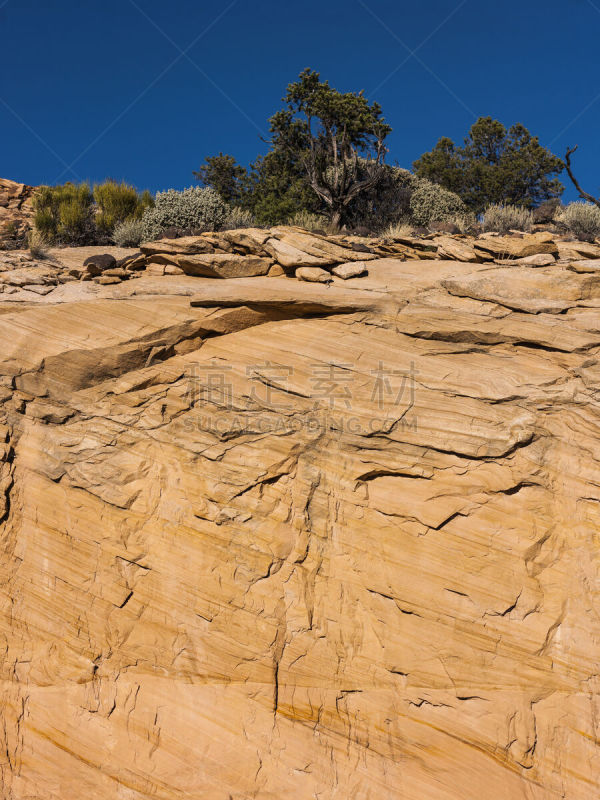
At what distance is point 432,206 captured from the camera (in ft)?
56.0

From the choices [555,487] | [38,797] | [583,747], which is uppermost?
[555,487]

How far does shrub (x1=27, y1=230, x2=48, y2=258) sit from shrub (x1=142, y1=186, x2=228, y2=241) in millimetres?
2389

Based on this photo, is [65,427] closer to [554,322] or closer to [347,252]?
[347,252]

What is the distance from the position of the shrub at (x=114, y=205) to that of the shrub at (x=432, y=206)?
853 centimetres

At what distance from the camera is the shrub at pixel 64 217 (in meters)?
13.1

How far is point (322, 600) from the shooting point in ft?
19.0

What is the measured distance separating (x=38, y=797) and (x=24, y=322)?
5514 millimetres

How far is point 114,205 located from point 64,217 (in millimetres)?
1464

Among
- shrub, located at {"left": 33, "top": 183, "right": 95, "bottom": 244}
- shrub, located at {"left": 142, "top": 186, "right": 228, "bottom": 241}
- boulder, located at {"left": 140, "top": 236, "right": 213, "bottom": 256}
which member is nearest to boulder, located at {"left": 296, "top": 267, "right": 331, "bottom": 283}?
boulder, located at {"left": 140, "top": 236, "right": 213, "bottom": 256}

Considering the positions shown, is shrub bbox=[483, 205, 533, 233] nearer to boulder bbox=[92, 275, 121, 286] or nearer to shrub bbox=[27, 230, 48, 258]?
boulder bbox=[92, 275, 121, 286]

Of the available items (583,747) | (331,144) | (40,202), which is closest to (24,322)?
(583,747)

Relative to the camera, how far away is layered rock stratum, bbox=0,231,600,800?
5.34 meters

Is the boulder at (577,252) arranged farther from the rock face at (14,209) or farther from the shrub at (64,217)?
the rock face at (14,209)

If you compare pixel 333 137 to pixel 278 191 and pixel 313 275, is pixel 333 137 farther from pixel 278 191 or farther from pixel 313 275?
pixel 313 275
